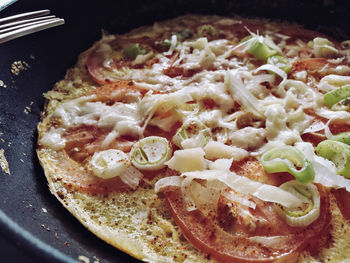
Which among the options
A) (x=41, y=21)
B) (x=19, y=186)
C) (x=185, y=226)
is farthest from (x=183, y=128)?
(x=41, y=21)

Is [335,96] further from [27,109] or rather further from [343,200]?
[27,109]

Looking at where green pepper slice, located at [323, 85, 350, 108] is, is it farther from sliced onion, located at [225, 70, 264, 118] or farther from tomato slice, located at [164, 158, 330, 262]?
tomato slice, located at [164, 158, 330, 262]

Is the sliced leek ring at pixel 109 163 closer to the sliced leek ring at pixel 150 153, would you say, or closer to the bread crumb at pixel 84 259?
the sliced leek ring at pixel 150 153

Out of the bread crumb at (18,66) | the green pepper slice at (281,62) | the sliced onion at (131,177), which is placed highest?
the bread crumb at (18,66)

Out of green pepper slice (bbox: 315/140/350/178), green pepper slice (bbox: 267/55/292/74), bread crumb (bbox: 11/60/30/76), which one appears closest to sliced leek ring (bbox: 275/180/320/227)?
green pepper slice (bbox: 315/140/350/178)

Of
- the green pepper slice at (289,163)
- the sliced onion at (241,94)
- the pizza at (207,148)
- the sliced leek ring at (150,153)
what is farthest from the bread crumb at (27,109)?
the green pepper slice at (289,163)

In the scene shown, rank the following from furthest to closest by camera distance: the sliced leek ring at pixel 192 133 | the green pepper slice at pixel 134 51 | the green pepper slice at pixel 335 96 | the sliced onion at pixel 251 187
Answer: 1. the green pepper slice at pixel 134 51
2. the green pepper slice at pixel 335 96
3. the sliced leek ring at pixel 192 133
4. the sliced onion at pixel 251 187

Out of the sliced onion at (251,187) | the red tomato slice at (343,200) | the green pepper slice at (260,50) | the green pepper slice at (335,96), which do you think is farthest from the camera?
the green pepper slice at (260,50)
